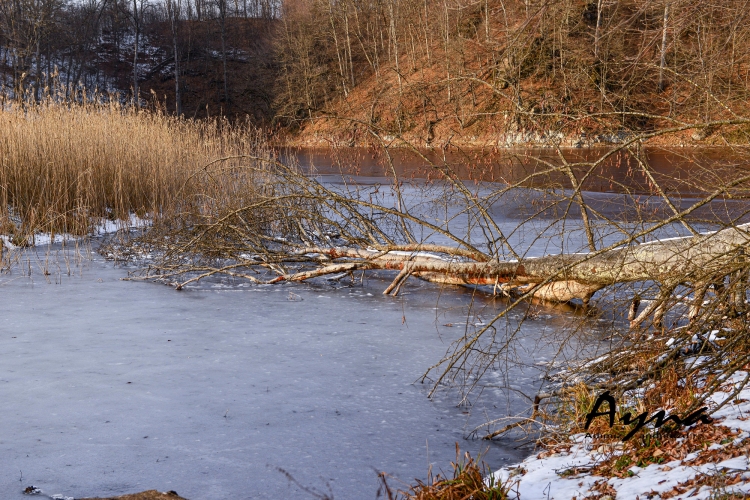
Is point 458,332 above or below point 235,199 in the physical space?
below

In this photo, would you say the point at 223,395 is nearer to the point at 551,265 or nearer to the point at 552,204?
the point at 552,204

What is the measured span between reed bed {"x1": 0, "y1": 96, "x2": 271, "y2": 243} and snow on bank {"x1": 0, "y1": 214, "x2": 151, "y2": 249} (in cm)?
9

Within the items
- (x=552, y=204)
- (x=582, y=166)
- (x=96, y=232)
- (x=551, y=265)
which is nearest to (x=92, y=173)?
(x=96, y=232)

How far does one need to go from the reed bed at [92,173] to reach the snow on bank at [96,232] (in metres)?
0.09

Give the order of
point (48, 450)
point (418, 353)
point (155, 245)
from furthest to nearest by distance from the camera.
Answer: point (155, 245) < point (418, 353) < point (48, 450)

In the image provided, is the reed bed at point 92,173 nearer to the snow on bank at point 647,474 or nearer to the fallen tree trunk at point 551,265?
the fallen tree trunk at point 551,265

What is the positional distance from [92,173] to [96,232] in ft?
2.84

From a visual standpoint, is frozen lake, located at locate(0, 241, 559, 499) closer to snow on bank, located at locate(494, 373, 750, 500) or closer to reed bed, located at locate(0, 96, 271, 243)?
snow on bank, located at locate(494, 373, 750, 500)

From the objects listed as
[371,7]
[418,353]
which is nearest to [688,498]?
[418,353]

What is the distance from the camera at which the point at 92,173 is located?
10.3 m

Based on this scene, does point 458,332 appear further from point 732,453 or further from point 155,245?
point 155,245

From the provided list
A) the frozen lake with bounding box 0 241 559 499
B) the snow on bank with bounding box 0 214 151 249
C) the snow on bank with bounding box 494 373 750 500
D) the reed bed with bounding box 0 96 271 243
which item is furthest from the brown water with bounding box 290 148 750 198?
the snow on bank with bounding box 0 214 151 249

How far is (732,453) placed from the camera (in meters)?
2.97

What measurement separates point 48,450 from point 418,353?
8.72 feet
